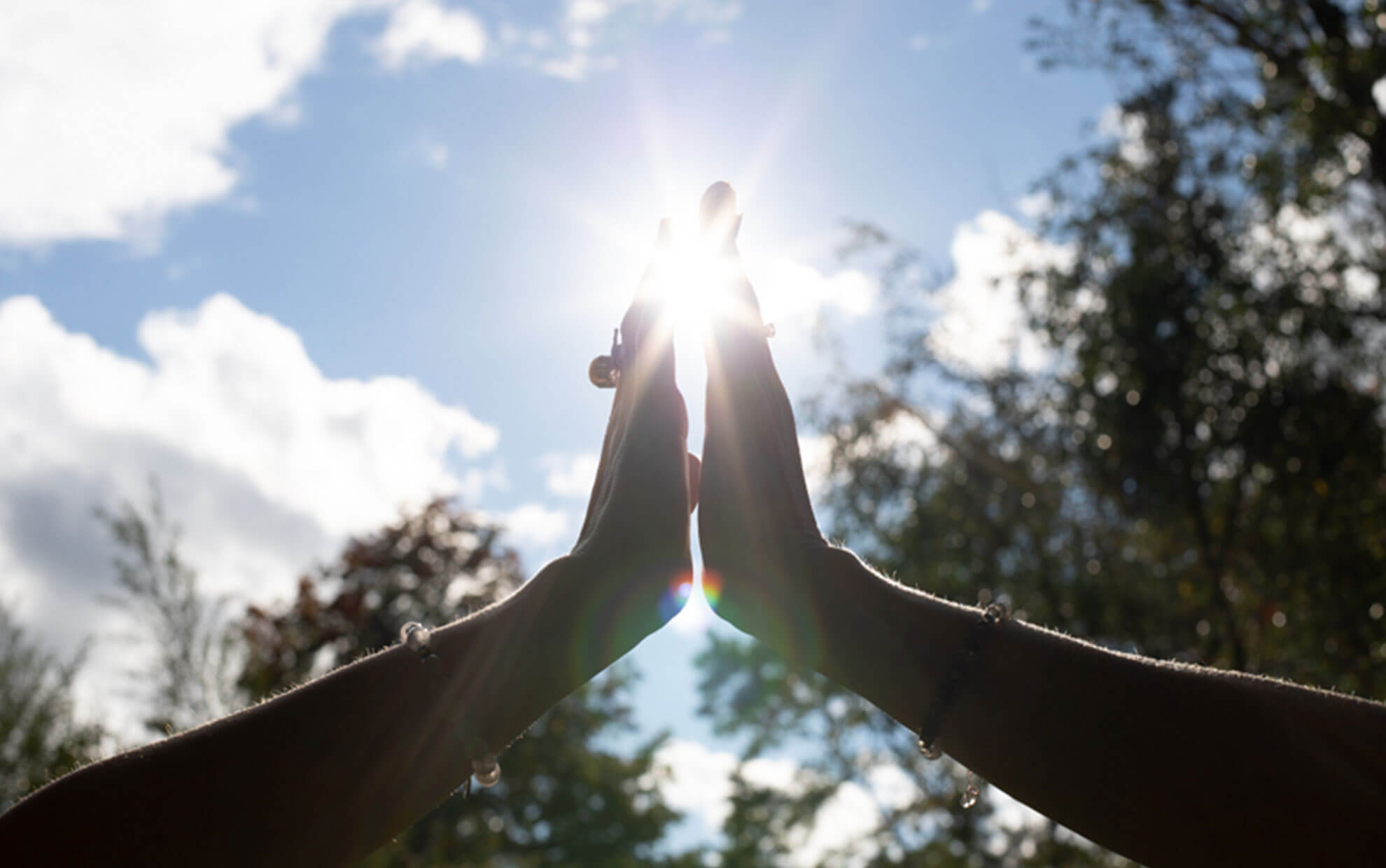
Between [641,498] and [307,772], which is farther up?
[641,498]

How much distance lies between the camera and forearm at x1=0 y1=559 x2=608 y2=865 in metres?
1.28

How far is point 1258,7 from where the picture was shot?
8195 mm

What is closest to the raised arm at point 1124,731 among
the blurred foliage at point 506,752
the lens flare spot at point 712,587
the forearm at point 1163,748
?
the forearm at point 1163,748

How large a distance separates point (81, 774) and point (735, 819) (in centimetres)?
1846

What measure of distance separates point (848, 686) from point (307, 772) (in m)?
0.84

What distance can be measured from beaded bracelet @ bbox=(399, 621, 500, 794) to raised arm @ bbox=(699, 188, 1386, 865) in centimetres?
57

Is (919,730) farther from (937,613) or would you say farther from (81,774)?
(81,774)

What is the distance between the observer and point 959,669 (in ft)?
4.75

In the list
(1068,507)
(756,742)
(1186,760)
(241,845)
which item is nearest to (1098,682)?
(1186,760)

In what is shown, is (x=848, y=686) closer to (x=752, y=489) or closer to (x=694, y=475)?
(x=752, y=489)

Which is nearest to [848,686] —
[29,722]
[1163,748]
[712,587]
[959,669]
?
[959,669]

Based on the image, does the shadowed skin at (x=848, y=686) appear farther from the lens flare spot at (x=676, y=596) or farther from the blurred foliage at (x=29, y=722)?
the blurred foliage at (x=29, y=722)

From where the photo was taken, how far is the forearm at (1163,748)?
1.22 metres

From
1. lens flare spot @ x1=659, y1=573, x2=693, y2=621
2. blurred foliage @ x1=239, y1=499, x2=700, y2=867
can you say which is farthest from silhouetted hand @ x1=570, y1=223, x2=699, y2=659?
blurred foliage @ x1=239, y1=499, x2=700, y2=867
